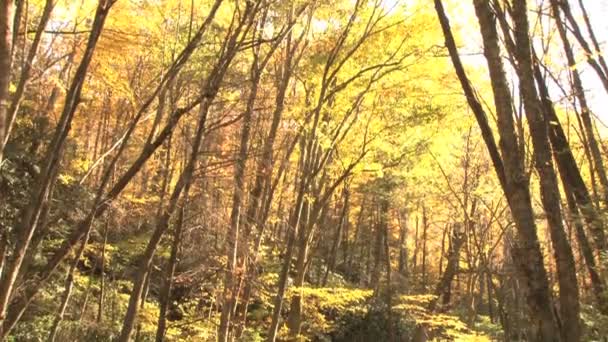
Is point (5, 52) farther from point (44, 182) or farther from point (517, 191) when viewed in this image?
point (517, 191)

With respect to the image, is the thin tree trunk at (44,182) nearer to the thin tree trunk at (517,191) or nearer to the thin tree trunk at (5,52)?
the thin tree trunk at (5,52)

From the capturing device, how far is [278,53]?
10.1 m

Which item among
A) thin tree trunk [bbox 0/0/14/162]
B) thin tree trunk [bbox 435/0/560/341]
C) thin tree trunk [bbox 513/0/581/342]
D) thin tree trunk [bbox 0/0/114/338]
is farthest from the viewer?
thin tree trunk [bbox 513/0/581/342]

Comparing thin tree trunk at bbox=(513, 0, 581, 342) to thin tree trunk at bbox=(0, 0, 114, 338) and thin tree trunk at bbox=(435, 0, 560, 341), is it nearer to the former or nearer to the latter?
thin tree trunk at bbox=(435, 0, 560, 341)

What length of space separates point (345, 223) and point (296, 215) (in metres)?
16.9

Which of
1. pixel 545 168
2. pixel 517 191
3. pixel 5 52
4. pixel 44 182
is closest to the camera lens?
pixel 5 52

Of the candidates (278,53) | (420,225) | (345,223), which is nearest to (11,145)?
(278,53)

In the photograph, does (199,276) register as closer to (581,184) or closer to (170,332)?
(170,332)

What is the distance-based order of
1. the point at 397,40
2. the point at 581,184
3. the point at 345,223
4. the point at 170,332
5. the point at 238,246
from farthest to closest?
the point at 345,223, the point at 170,332, the point at 397,40, the point at 581,184, the point at 238,246

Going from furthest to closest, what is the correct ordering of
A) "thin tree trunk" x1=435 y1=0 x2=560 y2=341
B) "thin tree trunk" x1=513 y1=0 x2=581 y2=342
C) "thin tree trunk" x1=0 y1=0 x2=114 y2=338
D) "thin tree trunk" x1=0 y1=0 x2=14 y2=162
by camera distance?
"thin tree trunk" x1=513 y1=0 x2=581 y2=342 → "thin tree trunk" x1=435 y1=0 x2=560 y2=341 → "thin tree trunk" x1=0 y1=0 x2=114 y2=338 → "thin tree trunk" x1=0 y1=0 x2=14 y2=162

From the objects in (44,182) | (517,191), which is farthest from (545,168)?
(44,182)

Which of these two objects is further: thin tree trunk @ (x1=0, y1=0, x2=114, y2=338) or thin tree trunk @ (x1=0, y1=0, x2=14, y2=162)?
thin tree trunk @ (x1=0, y1=0, x2=114, y2=338)

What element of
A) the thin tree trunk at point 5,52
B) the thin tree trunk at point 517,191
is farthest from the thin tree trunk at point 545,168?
the thin tree trunk at point 5,52

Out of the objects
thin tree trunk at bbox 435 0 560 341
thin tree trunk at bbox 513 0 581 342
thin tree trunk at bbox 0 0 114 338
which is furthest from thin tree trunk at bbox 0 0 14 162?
thin tree trunk at bbox 513 0 581 342
